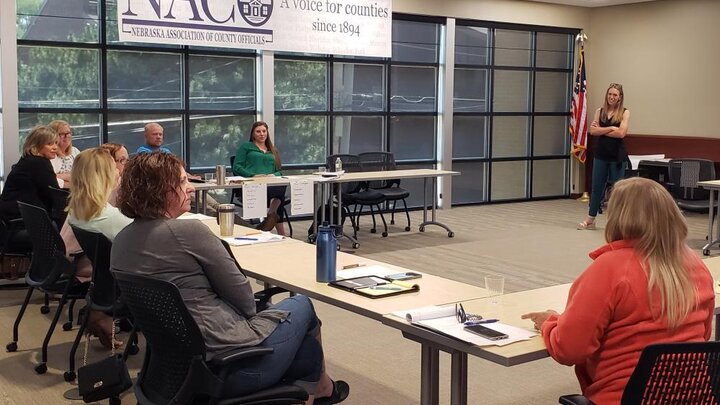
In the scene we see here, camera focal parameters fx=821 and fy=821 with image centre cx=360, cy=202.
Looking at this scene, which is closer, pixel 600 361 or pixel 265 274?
pixel 600 361

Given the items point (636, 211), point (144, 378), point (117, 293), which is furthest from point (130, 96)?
point (636, 211)

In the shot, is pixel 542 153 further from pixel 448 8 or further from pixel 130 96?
pixel 130 96

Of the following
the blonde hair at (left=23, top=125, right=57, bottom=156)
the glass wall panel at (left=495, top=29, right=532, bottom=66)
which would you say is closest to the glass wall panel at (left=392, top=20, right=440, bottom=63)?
the glass wall panel at (left=495, top=29, right=532, bottom=66)

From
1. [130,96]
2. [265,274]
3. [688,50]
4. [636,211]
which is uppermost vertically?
[688,50]

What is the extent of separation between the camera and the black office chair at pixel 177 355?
246 cm

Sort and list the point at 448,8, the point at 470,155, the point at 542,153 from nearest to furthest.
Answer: the point at 448,8
the point at 470,155
the point at 542,153

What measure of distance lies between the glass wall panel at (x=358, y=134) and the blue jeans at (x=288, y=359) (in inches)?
287

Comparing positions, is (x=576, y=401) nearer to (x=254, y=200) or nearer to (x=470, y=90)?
(x=254, y=200)

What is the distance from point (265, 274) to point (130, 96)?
19.1 ft

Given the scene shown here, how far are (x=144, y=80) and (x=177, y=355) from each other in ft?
21.6

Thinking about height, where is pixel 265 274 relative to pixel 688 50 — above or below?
below

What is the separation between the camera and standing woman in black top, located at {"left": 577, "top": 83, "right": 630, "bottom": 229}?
8.82 meters

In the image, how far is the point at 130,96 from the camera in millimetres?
8602

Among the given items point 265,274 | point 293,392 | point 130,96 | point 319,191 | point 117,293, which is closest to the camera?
point 293,392
